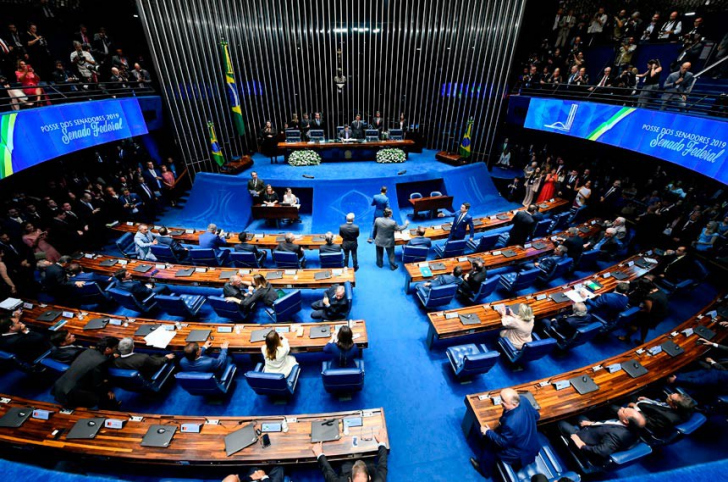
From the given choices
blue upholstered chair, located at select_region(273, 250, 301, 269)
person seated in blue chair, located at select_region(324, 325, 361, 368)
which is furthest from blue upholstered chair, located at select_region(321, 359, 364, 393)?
blue upholstered chair, located at select_region(273, 250, 301, 269)

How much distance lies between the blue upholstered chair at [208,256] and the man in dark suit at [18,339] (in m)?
2.97

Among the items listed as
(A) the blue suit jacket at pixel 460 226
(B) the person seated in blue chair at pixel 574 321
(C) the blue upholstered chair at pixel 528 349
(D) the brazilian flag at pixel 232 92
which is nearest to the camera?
(C) the blue upholstered chair at pixel 528 349

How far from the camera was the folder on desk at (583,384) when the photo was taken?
4191 mm

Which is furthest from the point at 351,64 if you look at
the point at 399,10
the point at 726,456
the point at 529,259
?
the point at 726,456

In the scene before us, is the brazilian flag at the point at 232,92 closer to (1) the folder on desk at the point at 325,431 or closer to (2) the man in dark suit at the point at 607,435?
(1) the folder on desk at the point at 325,431

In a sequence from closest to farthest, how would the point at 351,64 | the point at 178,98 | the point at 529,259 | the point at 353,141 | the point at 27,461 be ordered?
the point at 27,461, the point at 529,259, the point at 178,98, the point at 353,141, the point at 351,64

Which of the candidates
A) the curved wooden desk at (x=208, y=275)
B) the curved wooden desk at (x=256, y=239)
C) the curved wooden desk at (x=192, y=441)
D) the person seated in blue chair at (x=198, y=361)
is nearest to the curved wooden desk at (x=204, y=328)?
the person seated in blue chair at (x=198, y=361)

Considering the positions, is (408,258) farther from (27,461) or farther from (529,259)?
(27,461)

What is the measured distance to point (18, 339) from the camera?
14.9 ft

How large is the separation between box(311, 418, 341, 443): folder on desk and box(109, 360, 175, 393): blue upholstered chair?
2565mm

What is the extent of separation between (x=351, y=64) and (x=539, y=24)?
27.6ft

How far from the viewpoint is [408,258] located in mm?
7758

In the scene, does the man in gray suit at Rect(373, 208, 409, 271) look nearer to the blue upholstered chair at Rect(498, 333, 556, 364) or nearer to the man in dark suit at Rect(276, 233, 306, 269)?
the man in dark suit at Rect(276, 233, 306, 269)

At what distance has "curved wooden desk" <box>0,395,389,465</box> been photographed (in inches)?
136
